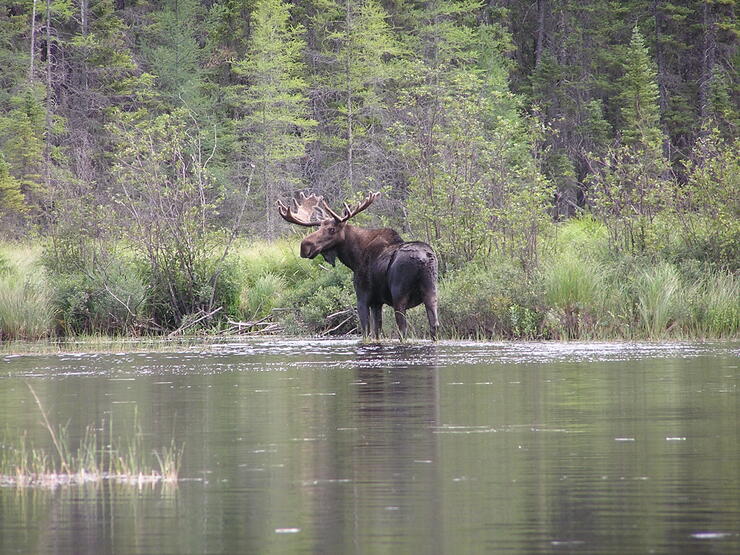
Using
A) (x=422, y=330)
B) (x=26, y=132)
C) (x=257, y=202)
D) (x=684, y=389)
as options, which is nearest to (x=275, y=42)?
(x=257, y=202)

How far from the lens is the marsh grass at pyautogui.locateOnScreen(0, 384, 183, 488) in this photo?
871 centimetres

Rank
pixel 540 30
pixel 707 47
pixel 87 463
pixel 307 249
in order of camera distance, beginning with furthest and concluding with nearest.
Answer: pixel 540 30
pixel 707 47
pixel 307 249
pixel 87 463

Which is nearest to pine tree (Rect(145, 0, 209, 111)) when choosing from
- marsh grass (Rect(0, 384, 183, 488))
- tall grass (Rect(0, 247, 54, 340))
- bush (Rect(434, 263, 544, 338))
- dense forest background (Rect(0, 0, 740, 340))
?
dense forest background (Rect(0, 0, 740, 340))

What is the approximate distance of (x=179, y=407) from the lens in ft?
42.3

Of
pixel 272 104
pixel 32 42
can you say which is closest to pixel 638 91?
pixel 272 104

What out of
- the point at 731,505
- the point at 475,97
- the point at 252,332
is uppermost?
the point at 475,97

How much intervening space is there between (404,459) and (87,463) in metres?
2.18

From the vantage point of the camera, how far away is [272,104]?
191 feet

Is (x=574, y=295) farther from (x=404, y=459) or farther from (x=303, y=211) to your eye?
(x=404, y=459)

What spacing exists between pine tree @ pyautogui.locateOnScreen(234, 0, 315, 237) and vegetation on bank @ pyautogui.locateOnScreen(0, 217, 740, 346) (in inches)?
1016

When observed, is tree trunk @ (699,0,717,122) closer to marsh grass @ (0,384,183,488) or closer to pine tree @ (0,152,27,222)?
pine tree @ (0,152,27,222)

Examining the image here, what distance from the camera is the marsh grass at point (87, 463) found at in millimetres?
8711

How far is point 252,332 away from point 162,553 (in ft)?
65.3

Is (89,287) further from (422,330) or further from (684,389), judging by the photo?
(684,389)
